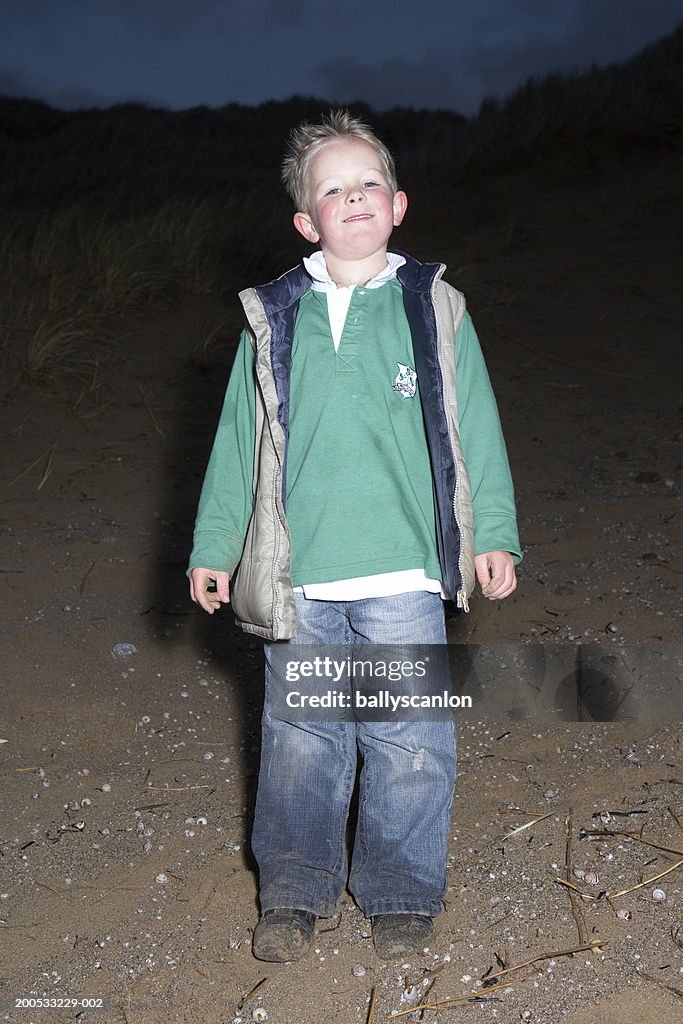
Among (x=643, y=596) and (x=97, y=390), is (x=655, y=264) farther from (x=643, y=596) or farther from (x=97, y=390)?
(x=643, y=596)

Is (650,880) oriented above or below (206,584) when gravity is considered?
below

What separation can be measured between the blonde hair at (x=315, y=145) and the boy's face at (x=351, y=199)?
17 millimetres

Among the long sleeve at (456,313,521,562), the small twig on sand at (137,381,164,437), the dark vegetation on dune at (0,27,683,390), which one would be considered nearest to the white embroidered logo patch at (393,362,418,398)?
the long sleeve at (456,313,521,562)

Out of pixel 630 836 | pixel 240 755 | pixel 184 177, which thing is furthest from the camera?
pixel 184 177

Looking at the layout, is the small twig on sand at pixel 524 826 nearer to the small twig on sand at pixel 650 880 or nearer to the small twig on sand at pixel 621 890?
the small twig on sand at pixel 621 890

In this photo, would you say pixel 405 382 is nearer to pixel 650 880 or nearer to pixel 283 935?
pixel 283 935

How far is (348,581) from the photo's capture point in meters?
2.17

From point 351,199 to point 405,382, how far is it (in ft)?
1.24

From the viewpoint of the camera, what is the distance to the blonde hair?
2.21 m

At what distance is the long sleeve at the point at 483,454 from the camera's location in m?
2.19

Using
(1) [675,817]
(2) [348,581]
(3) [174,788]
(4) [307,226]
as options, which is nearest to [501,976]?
Answer: (1) [675,817]

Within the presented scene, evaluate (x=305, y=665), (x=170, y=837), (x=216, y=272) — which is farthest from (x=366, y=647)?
(x=216, y=272)

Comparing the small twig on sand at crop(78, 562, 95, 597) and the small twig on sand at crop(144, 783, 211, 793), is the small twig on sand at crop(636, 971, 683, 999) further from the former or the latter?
the small twig on sand at crop(78, 562, 95, 597)

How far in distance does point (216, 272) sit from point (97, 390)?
69.5 inches
